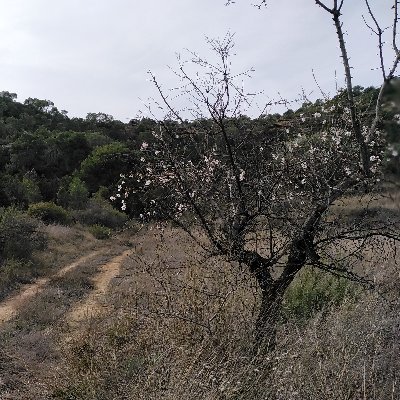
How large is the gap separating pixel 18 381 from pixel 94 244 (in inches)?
548

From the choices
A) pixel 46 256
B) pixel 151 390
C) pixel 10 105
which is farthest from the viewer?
pixel 10 105

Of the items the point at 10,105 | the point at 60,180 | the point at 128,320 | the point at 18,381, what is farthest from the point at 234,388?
the point at 10,105

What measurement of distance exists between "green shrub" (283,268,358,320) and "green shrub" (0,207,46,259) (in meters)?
10.1

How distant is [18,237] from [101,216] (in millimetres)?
9868

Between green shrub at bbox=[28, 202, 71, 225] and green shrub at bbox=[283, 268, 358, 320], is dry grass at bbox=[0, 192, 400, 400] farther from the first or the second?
green shrub at bbox=[28, 202, 71, 225]

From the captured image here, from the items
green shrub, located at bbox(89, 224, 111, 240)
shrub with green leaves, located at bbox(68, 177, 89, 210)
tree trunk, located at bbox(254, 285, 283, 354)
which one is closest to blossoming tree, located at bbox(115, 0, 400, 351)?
tree trunk, located at bbox(254, 285, 283, 354)

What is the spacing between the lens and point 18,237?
15453 millimetres

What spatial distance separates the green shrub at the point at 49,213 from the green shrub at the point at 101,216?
1.03 metres

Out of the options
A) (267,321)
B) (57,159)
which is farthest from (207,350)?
(57,159)

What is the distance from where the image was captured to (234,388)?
3.39 meters

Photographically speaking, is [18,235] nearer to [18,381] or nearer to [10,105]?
[18,381]

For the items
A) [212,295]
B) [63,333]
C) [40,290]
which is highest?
[212,295]

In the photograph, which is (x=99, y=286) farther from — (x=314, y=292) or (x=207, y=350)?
(x=207, y=350)

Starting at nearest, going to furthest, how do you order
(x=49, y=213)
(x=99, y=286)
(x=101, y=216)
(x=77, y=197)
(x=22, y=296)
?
(x=22, y=296), (x=99, y=286), (x=49, y=213), (x=101, y=216), (x=77, y=197)
